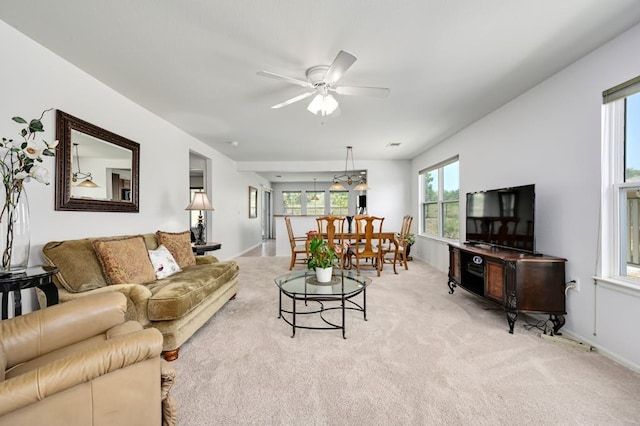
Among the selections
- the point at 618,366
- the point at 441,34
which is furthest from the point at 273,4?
the point at 618,366

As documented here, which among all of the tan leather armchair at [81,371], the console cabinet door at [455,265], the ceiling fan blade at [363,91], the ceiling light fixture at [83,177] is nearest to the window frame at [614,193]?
the console cabinet door at [455,265]

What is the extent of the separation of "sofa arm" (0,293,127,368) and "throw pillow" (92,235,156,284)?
890 mm

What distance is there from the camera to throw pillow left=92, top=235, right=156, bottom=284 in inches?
92.4

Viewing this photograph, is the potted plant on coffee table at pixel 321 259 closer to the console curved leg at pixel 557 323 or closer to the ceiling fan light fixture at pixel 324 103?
the ceiling fan light fixture at pixel 324 103

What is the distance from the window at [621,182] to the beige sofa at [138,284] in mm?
3406

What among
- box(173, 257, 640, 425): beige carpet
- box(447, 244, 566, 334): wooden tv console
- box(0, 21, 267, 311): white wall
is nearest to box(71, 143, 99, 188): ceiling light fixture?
box(0, 21, 267, 311): white wall

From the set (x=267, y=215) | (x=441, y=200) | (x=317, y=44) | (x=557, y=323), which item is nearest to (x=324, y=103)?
(x=317, y=44)

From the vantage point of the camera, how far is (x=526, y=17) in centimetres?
186

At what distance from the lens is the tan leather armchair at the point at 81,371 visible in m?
0.91

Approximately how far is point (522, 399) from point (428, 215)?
4.90 metres

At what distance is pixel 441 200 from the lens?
18.1 ft

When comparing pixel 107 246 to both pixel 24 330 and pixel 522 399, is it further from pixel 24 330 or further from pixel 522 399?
pixel 522 399

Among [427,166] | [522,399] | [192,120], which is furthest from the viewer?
[427,166]

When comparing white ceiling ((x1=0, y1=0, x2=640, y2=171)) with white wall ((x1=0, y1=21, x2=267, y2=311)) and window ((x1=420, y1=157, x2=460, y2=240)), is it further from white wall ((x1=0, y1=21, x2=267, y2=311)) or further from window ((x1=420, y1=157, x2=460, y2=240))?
window ((x1=420, y1=157, x2=460, y2=240))
